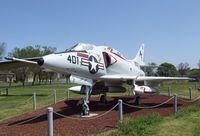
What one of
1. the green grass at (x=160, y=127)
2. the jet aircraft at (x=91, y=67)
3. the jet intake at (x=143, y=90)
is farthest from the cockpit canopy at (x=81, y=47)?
the green grass at (x=160, y=127)

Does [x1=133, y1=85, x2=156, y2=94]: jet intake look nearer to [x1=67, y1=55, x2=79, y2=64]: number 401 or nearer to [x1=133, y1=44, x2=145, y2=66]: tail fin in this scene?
[x1=67, y1=55, x2=79, y2=64]: number 401

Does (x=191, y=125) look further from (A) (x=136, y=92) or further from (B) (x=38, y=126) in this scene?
(A) (x=136, y=92)

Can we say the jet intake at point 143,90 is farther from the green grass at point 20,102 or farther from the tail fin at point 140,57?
the tail fin at point 140,57

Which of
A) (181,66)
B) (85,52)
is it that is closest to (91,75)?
(85,52)

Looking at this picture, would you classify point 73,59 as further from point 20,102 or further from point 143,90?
point 20,102

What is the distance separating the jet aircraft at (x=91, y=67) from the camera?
13.6 meters

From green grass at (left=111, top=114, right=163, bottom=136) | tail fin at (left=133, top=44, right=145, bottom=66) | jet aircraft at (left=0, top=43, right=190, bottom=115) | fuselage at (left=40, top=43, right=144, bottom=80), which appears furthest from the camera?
tail fin at (left=133, top=44, right=145, bottom=66)

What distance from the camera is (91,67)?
15359 mm

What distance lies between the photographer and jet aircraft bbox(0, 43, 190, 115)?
13.6 m

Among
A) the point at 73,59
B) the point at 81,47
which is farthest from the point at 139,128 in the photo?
the point at 81,47

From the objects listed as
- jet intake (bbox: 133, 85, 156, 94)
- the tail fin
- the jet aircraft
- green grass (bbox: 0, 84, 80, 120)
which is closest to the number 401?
the jet aircraft

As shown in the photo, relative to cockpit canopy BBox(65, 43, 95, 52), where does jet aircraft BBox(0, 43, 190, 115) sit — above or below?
below

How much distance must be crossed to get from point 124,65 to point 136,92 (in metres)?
2.47

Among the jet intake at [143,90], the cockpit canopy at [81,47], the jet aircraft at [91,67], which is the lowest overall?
the jet intake at [143,90]
